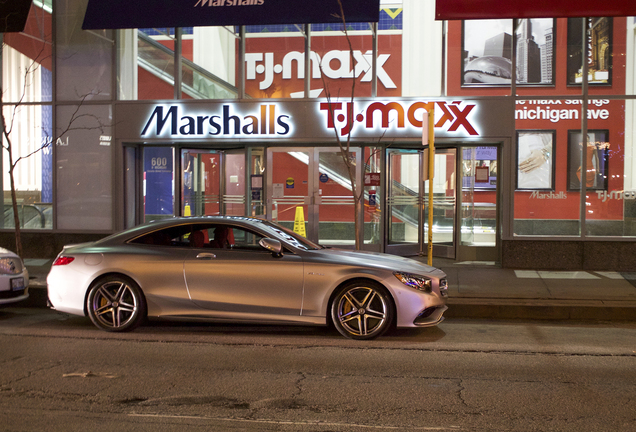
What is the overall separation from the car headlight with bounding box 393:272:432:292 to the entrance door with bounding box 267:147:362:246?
6.97m

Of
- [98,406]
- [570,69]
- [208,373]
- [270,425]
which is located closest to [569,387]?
[270,425]

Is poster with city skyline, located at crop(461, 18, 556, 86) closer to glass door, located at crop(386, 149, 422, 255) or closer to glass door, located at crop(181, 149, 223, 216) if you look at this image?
glass door, located at crop(386, 149, 422, 255)

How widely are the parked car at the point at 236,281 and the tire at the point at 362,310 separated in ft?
0.04

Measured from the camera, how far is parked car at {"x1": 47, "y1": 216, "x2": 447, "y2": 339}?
6.80 meters

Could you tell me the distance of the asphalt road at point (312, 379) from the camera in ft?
14.0

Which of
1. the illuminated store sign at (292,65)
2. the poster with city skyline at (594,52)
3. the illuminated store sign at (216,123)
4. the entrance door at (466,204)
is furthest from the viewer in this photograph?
the entrance door at (466,204)

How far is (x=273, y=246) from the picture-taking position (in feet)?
22.7

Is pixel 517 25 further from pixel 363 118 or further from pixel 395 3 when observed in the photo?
pixel 363 118

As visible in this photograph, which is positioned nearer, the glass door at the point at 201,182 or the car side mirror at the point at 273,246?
the car side mirror at the point at 273,246

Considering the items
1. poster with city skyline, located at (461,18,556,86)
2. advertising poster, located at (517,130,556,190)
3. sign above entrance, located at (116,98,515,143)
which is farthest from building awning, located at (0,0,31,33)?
advertising poster, located at (517,130,556,190)

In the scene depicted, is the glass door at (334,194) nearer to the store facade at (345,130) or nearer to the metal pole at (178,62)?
the store facade at (345,130)

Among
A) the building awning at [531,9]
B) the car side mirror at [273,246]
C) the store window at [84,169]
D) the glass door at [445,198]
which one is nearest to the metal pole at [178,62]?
the store window at [84,169]

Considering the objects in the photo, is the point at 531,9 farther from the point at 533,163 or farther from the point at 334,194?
the point at 334,194

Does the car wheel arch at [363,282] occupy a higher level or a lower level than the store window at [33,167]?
lower
